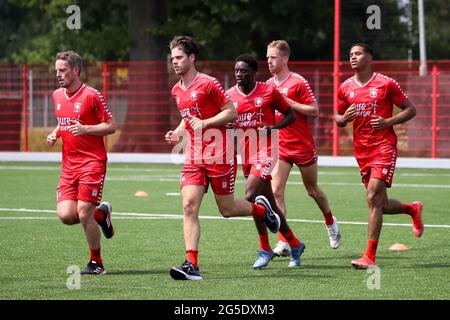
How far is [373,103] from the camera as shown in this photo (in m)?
10.8

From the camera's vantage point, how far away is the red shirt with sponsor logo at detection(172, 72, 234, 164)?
10188 millimetres

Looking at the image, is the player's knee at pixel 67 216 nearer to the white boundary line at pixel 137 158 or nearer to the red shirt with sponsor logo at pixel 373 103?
the red shirt with sponsor logo at pixel 373 103

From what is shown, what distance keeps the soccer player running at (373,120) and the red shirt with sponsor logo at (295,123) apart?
0.95 metres

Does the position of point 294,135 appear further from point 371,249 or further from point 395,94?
point 371,249

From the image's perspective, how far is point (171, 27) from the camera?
32500 millimetres

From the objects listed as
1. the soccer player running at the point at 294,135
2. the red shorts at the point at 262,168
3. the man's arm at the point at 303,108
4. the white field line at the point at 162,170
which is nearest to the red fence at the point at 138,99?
the white field line at the point at 162,170

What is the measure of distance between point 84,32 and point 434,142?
14644mm

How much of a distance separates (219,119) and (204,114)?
0.25 metres

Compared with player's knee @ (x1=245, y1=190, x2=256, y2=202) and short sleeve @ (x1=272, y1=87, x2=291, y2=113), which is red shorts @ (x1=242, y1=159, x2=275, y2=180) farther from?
short sleeve @ (x1=272, y1=87, x2=291, y2=113)

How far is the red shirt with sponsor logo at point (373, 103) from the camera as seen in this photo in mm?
10844

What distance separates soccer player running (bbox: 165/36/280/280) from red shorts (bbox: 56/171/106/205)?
0.78m

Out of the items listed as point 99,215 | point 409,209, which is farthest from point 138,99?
point 99,215
